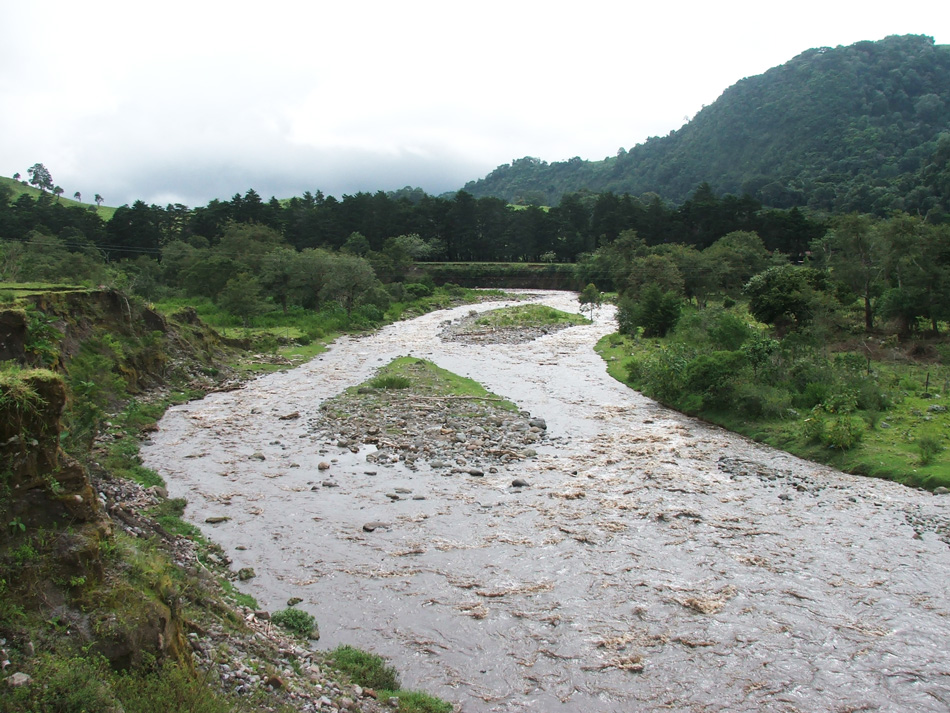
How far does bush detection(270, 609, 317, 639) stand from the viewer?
992cm

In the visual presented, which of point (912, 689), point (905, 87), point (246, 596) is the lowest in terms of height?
point (912, 689)

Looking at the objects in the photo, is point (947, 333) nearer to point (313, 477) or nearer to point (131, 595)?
point (313, 477)

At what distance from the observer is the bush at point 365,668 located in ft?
28.8

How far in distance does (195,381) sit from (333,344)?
1624 centimetres

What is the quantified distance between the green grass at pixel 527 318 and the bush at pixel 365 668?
4796 cm

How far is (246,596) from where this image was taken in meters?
10.8

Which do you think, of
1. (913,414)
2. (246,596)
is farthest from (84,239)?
(913,414)

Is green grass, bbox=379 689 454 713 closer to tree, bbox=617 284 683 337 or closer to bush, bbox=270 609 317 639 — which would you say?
bush, bbox=270 609 317 639

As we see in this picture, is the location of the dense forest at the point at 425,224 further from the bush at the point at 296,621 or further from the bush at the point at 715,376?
the bush at the point at 296,621

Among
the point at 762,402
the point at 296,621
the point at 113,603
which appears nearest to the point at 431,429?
the point at 296,621

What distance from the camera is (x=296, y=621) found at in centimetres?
1010

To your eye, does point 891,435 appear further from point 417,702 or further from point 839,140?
point 839,140

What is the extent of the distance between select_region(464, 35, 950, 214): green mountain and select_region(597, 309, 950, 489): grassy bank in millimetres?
79776

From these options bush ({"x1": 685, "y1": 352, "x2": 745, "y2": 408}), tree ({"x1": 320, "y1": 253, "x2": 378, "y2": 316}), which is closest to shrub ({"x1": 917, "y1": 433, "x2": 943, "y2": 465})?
bush ({"x1": 685, "y1": 352, "x2": 745, "y2": 408})
